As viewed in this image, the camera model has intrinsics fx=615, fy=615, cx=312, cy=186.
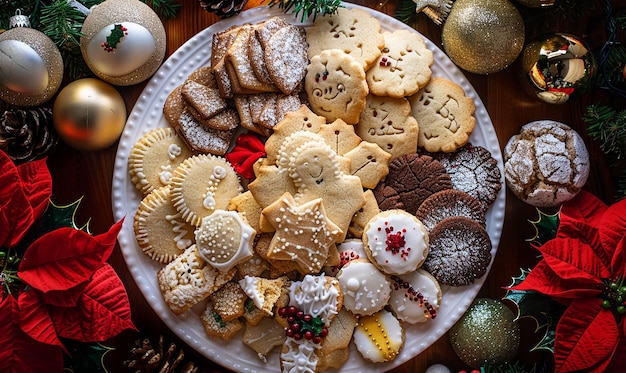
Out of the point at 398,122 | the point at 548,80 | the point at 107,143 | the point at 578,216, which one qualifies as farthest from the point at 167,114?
the point at 578,216

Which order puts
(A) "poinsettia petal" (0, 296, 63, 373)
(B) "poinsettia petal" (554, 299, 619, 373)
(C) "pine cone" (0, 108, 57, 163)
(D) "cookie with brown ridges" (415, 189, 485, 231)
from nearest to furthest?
(A) "poinsettia petal" (0, 296, 63, 373)
(B) "poinsettia petal" (554, 299, 619, 373)
(C) "pine cone" (0, 108, 57, 163)
(D) "cookie with brown ridges" (415, 189, 485, 231)

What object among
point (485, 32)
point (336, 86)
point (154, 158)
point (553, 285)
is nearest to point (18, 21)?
point (154, 158)

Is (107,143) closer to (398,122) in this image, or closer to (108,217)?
(108,217)

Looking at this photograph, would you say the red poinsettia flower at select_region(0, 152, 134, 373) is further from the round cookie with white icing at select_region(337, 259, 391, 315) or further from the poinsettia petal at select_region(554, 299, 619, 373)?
the poinsettia petal at select_region(554, 299, 619, 373)

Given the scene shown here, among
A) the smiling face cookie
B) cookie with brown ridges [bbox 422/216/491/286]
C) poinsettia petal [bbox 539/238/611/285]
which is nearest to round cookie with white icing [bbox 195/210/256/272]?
the smiling face cookie

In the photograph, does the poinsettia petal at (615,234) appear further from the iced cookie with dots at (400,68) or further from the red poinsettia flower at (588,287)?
the iced cookie with dots at (400,68)
